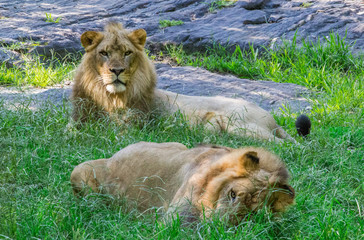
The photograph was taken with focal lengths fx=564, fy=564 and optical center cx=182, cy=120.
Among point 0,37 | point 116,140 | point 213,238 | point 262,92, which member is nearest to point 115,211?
point 213,238

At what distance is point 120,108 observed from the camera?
6188 millimetres

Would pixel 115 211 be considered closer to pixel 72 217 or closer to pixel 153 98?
pixel 72 217

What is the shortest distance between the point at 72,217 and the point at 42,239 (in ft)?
1.05

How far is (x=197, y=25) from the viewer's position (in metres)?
10.9

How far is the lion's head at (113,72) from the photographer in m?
6.14

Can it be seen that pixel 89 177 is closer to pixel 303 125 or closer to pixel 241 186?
pixel 241 186

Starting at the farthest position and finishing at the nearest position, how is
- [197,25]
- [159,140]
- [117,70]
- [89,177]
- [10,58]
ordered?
[197,25]
[10,58]
[117,70]
[159,140]
[89,177]

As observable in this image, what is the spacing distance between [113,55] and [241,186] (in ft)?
11.2

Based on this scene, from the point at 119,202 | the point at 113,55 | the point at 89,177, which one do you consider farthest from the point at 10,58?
the point at 119,202

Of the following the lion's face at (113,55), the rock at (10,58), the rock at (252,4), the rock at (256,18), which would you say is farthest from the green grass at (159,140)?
the rock at (252,4)

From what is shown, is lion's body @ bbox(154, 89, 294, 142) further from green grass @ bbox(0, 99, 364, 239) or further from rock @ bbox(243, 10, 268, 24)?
rock @ bbox(243, 10, 268, 24)

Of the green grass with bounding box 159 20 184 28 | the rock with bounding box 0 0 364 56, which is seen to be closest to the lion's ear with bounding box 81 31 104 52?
the rock with bounding box 0 0 364 56

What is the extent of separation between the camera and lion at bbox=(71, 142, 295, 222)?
10.1 ft

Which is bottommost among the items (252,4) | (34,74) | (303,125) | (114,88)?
(252,4)
